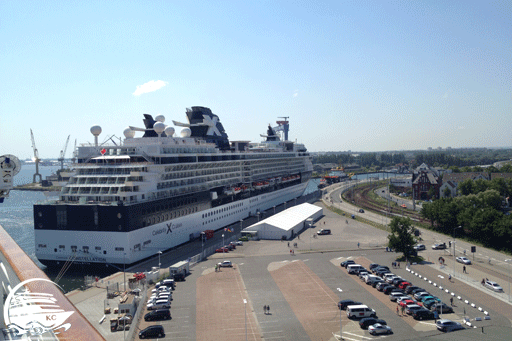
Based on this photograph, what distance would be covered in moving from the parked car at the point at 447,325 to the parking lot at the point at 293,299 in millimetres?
357

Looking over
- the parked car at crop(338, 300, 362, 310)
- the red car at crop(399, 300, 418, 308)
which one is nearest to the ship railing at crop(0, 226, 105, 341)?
the parked car at crop(338, 300, 362, 310)

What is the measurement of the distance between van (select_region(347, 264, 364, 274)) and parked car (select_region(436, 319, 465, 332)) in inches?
356

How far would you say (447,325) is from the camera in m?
18.8

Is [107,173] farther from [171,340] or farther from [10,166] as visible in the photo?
[10,166]

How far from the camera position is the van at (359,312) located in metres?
20.1

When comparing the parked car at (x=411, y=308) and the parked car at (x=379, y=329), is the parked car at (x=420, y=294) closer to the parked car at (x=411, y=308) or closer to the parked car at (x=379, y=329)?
the parked car at (x=411, y=308)

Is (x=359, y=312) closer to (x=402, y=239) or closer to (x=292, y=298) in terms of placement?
(x=292, y=298)

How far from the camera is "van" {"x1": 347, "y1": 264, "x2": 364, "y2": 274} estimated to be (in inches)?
1102

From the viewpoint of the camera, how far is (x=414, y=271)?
28.8 metres

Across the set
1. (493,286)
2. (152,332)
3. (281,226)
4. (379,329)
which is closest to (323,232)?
(281,226)

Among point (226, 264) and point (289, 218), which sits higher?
point (289, 218)

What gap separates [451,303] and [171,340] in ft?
49.3

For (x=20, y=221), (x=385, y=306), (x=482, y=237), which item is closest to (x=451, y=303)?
(x=385, y=306)

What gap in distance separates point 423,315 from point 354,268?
823cm
